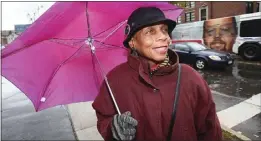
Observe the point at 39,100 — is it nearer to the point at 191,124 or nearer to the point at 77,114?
the point at 191,124

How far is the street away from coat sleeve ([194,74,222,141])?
10.3ft

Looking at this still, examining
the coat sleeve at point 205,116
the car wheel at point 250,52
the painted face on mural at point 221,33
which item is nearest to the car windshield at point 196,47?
the car wheel at point 250,52

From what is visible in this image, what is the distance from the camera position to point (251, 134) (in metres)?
4.59

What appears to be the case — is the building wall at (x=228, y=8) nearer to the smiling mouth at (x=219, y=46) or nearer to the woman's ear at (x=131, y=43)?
the smiling mouth at (x=219, y=46)

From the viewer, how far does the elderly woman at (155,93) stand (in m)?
1.68

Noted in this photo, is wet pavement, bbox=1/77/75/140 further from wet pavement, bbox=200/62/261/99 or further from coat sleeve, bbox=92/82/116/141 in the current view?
wet pavement, bbox=200/62/261/99

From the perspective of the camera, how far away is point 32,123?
553 centimetres

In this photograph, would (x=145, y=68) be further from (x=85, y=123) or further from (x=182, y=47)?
(x=182, y=47)

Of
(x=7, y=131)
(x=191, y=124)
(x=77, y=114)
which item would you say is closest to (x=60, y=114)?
(x=77, y=114)

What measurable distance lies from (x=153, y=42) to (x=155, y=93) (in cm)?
35

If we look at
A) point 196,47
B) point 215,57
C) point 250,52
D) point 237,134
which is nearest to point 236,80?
point 215,57

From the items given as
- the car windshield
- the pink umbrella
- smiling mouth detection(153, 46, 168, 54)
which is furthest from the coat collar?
the car windshield

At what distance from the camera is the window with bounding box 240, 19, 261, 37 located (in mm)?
13645

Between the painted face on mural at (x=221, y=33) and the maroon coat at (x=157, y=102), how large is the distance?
14555mm
